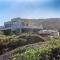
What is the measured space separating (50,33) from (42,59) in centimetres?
1571

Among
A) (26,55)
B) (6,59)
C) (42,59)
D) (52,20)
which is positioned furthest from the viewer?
(52,20)

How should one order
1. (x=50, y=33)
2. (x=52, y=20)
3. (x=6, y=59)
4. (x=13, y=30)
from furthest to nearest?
(x=52, y=20)
(x=13, y=30)
(x=50, y=33)
(x=6, y=59)

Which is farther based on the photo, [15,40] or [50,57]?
[15,40]

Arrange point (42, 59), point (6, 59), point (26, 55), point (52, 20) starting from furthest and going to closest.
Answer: point (52, 20) < point (6, 59) < point (26, 55) < point (42, 59)

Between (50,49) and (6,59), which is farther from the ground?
(50,49)

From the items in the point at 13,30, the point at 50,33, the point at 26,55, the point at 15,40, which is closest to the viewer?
the point at 26,55

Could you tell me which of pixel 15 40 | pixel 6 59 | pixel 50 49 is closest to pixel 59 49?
pixel 50 49

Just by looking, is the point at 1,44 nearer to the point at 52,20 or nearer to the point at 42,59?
the point at 42,59

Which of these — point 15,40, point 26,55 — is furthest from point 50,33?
point 26,55

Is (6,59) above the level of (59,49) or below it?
below

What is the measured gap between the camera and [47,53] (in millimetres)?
11328

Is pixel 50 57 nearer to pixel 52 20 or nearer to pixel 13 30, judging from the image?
pixel 13 30

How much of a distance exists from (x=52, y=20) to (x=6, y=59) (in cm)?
2887

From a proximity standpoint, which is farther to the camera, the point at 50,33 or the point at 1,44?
the point at 50,33
